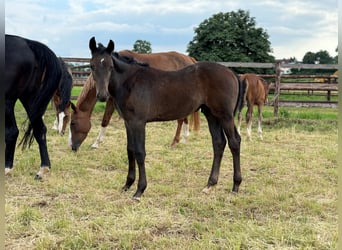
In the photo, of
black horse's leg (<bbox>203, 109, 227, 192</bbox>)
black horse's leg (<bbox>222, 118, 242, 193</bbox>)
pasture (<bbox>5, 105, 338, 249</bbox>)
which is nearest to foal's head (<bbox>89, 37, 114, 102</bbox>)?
pasture (<bbox>5, 105, 338, 249</bbox>)

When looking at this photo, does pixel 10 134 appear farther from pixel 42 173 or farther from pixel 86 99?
pixel 86 99

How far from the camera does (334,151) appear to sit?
6.07 m

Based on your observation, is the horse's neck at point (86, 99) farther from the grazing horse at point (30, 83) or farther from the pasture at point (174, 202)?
the grazing horse at point (30, 83)

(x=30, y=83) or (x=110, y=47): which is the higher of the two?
(x=110, y=47)

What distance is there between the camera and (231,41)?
2961 cm

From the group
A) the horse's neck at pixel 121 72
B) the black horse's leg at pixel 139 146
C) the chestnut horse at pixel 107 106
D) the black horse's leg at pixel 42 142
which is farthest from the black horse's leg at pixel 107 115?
the black horse's leg at pixel 139 146

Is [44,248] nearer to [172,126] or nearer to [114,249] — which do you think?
[114,249]

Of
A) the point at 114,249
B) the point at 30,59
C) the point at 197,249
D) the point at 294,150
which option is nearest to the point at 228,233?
the point at 197,249

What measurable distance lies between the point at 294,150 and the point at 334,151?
2.18ft

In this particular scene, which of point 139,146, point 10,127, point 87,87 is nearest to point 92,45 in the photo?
point 139,146

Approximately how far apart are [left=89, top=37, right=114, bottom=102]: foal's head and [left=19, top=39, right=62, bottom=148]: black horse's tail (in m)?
1.21

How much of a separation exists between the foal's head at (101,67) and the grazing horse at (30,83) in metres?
1.20

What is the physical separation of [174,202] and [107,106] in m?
3.23

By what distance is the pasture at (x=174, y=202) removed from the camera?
8.67 ft
